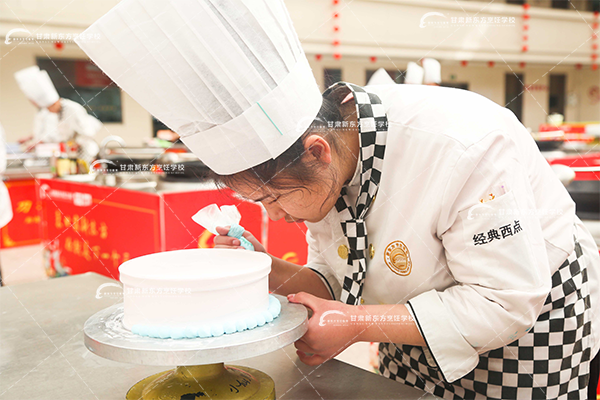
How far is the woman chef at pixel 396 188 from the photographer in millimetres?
829

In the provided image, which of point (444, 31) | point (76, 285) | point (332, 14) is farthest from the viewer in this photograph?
point (444, 31)

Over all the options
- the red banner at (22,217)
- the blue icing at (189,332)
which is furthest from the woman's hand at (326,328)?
the red banner at (22,217)

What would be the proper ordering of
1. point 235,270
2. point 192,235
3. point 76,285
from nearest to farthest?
point 235,270
point 76,285
point 192,235

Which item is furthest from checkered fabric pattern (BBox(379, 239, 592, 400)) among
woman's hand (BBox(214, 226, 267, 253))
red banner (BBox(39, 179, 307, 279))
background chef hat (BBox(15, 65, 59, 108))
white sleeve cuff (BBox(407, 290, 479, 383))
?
background chef hat (BBox(15, 65, 59, 108))

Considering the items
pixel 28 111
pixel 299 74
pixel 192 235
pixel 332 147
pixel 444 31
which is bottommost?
pixel 192 235

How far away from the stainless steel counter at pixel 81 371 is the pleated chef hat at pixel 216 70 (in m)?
0.44

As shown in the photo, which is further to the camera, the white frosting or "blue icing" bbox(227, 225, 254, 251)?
"blue icing" bbox(227, 225, 254, 251)

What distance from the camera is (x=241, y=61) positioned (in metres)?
0.83

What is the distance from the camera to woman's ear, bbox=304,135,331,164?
3.01 ft

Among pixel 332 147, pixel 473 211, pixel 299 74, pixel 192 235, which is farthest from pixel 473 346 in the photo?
pixel 192 235

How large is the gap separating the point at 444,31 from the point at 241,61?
769 cm

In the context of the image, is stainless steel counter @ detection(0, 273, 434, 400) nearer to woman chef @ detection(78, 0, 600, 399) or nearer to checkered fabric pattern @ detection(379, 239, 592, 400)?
woman chef @ detection(78, 0, 600, 399)

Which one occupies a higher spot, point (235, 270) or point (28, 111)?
point (28, 111)

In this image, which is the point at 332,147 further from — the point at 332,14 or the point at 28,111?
the point at 28,111
